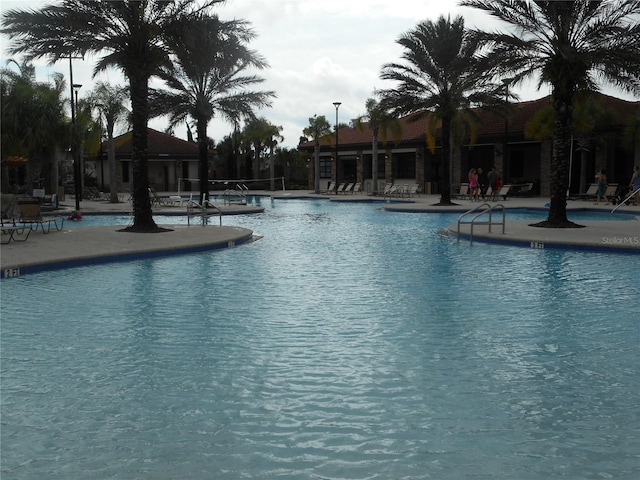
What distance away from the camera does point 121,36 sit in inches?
683

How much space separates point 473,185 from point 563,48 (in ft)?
49.8

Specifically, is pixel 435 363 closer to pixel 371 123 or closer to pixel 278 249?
→ pixel 278 249

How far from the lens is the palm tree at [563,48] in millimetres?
17422

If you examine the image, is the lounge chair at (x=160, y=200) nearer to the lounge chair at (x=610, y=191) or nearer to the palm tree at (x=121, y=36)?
the palm tree at (x=121, y=36)

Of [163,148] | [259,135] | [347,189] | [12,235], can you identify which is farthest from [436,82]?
[259,135]

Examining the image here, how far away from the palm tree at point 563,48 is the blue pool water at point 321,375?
8279 mm

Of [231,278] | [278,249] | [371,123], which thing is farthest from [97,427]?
[371,123]

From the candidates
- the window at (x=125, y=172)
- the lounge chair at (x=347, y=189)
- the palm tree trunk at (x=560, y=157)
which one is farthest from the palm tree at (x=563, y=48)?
the window at (x=125, y=172)

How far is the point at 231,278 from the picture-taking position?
36.5ft

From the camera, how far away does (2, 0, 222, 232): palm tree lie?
664 inches

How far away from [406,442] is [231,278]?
699cm

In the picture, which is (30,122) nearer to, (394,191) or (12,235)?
(12,235)

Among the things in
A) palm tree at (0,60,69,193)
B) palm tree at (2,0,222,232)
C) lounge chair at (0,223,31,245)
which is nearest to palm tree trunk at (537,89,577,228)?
palm tree at (2,0,222,232)

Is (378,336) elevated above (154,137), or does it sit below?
below
